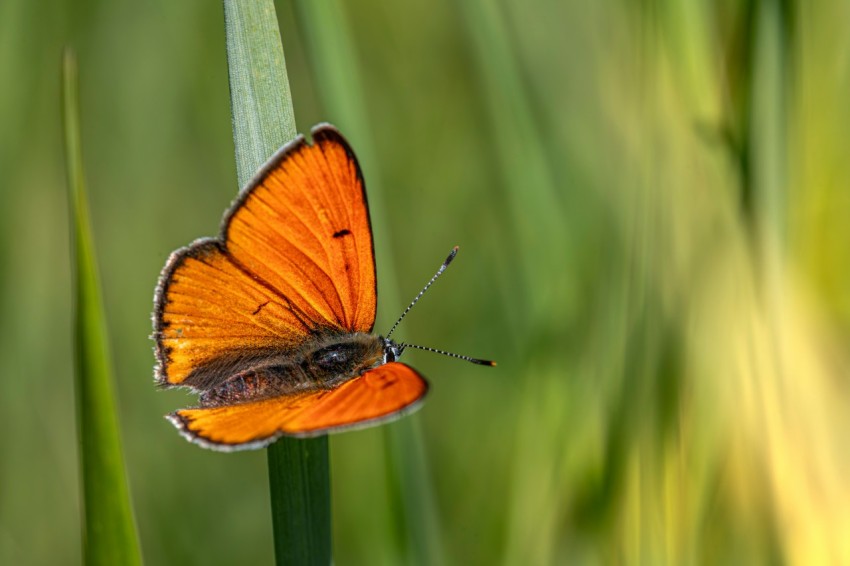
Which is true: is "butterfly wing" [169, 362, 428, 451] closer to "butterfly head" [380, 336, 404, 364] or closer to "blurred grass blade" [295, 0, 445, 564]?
"blurred grass blade" [295, 0, 445, 564]

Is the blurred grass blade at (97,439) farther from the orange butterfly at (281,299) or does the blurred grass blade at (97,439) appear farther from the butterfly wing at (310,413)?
the orange butterfly at (281,299)

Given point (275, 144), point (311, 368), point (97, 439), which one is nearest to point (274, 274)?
point (311, 368)

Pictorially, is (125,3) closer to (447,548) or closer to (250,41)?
(250,41)

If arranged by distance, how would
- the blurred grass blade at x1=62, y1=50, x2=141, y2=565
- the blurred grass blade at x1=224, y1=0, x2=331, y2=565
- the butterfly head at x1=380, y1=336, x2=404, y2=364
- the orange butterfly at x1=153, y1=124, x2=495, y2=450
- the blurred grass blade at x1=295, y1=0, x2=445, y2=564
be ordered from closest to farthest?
the blurred grass blade at x1=62, y1=50, x2=141, y2=565
the blurred grass blade at x1=224, y1=0, x2=331, y2=565
the blurred grass blade at x1=295, y1=0, x2=445, y2=564
the orange butterfly at x1=153, y1=124, x2=495, y2=450
the butterfly head at x1=380, y1=336, x2=404, y2=364

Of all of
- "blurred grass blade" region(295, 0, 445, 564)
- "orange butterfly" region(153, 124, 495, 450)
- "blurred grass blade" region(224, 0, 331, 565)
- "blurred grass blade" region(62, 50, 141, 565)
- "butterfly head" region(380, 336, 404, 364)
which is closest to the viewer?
"blurred grass blade" region(62, 50, 141, 565)

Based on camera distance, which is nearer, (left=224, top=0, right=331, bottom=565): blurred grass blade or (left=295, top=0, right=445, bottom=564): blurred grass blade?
(left=224, top=0, right=331, bottom=565): blurred grass blade

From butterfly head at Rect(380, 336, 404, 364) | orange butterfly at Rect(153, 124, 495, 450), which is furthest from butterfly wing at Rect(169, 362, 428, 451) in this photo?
butterfly head at Rect(380, 336, 404, 364)

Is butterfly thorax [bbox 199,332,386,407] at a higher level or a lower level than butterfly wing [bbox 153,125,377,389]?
lower
